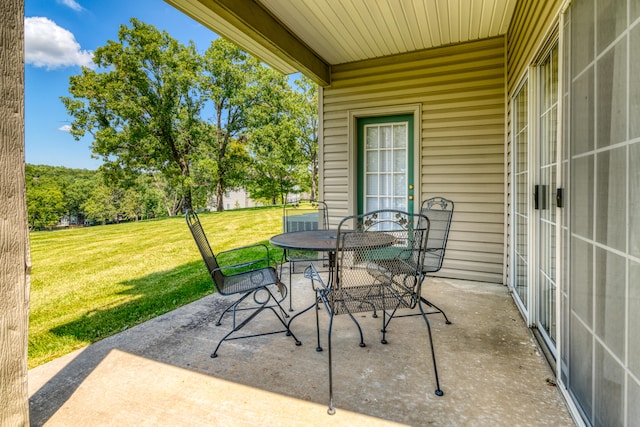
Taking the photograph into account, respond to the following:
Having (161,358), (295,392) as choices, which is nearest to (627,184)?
(295,392)

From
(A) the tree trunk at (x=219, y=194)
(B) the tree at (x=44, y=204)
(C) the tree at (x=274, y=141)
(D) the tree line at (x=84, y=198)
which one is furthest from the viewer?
(C) the tree at (x=274, y=141)

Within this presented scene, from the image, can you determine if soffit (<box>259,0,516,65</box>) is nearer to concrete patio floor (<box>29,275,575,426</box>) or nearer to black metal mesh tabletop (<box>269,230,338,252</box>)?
black metal mesh tabletop (<box>269,230,338,252</box>)

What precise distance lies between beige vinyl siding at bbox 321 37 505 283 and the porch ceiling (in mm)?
214

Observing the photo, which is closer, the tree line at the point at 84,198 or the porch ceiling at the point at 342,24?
the porch ceiling at the point at 342,24

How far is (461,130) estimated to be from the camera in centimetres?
400

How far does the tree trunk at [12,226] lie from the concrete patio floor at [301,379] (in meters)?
0.41

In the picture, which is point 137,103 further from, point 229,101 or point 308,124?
point 308,124

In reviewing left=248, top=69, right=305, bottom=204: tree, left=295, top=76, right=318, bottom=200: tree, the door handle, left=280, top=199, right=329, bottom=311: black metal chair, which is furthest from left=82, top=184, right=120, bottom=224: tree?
the door handle

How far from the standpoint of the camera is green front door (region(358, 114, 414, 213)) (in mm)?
4355

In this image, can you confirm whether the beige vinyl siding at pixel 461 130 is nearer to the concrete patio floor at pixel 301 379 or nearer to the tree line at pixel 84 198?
the concrete patio floor at pixel 301 379

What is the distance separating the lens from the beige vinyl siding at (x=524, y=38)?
2.01 meters

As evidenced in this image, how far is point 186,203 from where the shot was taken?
15.7 meters

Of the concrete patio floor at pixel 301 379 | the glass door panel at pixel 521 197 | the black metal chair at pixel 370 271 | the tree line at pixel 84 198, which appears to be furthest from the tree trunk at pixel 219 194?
the black metal chair at pixel 370 271

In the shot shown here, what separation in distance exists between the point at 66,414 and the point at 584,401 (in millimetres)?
2473
